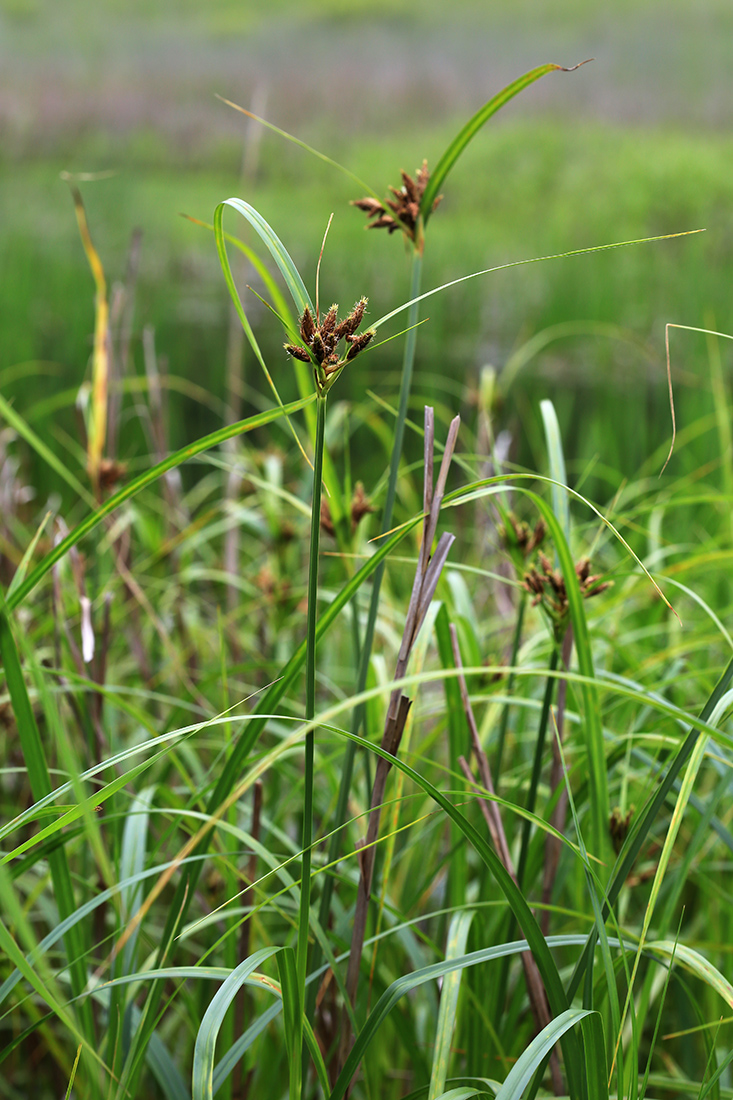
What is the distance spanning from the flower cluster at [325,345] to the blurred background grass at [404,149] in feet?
8.31

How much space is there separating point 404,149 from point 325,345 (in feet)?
12.4

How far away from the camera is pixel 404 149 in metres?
3.53

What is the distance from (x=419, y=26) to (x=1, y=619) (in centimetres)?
440

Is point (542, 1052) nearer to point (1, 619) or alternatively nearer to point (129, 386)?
point (1, 619)

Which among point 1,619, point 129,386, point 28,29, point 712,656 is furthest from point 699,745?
point 28,29

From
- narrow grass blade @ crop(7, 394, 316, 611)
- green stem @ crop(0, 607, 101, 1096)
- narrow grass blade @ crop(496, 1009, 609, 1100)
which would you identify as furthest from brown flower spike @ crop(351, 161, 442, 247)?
narrow grass blade @ crop(496, 1009, 609, 1100)

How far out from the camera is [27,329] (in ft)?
7.41

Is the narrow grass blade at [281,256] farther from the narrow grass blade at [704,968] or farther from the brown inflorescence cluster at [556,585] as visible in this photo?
the narrow grass blade at [704,968]

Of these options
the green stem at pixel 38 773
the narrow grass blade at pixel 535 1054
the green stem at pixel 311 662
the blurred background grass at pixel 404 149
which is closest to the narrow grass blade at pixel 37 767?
the green stem at pixel 38 773

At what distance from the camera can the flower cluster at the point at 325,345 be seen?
234mm

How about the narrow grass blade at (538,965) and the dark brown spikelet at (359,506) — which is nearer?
the narrow grass blade at (538,965)

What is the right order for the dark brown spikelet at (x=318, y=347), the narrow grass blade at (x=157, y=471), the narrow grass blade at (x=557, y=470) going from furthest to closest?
the narrow grass blade at (x=557, y=470) < the narrow grass blade at (x=157, y=471) < the dark brown spikelet at (x=318, y=347)

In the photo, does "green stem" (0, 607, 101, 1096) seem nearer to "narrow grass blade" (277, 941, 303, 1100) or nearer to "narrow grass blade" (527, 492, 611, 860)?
"narrow grass blade" (277, 941, 303, 1100)

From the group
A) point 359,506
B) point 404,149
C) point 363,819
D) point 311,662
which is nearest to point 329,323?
point 311,662
